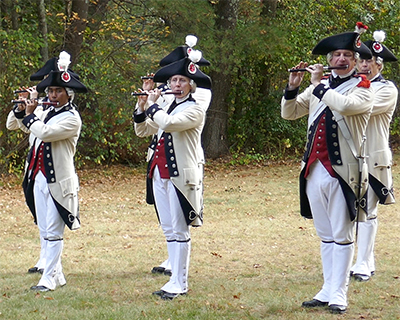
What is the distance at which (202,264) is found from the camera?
7.78m

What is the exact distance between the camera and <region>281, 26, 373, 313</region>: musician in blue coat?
18.0ft

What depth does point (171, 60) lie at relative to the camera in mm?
6762

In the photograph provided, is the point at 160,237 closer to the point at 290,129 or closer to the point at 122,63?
the point at 122,63

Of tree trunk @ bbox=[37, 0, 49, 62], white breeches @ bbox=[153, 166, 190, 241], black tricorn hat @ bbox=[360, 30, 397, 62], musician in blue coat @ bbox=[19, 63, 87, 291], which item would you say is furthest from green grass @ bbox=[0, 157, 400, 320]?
tree trunk @ bbox=[37, 0, 49, 62]

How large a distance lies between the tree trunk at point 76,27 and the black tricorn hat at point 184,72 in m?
10.2

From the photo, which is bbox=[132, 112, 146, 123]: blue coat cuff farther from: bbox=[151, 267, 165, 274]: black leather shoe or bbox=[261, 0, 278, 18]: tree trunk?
bbox=[261, 0, 278, 18]: tree trunk

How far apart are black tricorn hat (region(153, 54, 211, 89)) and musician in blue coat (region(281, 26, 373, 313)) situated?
1.00 metres

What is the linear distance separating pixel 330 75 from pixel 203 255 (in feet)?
11.0

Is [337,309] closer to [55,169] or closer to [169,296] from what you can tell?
[169,296]

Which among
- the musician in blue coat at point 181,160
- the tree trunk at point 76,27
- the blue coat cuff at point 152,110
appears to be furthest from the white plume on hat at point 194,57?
the tree trunk at point 76,27

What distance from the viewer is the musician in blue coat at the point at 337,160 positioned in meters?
5.48

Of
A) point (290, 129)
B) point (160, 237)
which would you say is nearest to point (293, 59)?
point (290, 129)

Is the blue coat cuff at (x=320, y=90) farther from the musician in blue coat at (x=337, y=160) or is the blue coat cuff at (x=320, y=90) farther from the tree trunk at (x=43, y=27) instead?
the tree trunk at (x=43, y=27)

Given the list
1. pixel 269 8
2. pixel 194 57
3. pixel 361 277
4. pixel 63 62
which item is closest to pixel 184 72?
pixel 194 57
